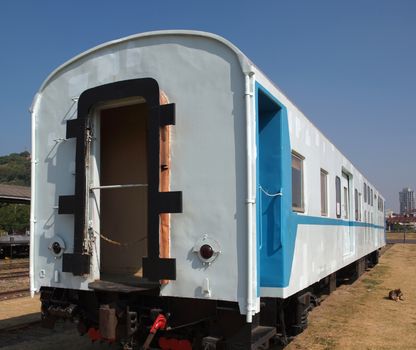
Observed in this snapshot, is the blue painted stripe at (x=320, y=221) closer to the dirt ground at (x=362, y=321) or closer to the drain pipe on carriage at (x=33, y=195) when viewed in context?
the dirt ground at (x=362, y=321)

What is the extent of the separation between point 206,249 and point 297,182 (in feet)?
6.43

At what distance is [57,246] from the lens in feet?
17.6

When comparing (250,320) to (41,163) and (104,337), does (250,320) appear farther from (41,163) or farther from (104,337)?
(41,163)

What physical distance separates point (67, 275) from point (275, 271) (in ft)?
7.23

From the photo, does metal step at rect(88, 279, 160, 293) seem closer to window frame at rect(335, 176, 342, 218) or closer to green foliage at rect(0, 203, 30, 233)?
window frame at rect(335, 176, 342, 218)

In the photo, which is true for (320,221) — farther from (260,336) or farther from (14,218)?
(14,218)

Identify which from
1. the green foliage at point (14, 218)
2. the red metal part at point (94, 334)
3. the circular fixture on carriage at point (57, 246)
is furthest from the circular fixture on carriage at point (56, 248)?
the green foliage at point (14, 218)

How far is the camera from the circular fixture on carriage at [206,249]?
445 cm

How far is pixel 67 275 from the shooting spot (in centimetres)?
524

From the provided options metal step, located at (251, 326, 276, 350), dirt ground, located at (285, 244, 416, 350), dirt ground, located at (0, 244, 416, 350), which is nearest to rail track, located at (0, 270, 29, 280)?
dirt ground, located at (0, 244, 416, 350)

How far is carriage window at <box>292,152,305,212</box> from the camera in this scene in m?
5.79

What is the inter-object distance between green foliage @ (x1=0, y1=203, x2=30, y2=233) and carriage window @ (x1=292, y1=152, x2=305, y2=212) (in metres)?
29.5

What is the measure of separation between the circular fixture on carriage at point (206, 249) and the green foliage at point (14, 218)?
30.3m

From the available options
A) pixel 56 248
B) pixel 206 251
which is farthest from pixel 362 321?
pixel 56 248
